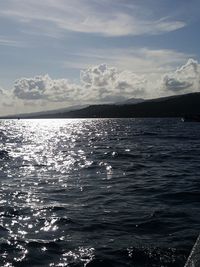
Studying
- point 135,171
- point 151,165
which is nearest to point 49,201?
point 135,171

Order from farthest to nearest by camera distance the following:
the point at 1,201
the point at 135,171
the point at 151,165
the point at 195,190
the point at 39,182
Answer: the point at 151,165
the point at 135,171
the point at 39,182
the point at 195,190
the point at 1,201

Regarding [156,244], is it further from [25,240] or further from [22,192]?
[22,192]

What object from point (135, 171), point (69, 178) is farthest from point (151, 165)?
point (69, 178)

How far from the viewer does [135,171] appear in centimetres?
3073

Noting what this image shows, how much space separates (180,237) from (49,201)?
7.92 meters

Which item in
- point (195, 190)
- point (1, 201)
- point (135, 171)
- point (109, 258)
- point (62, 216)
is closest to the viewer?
point (109, 258)

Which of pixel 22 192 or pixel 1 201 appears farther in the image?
pixel 22 192

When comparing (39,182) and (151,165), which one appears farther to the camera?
(151,165)

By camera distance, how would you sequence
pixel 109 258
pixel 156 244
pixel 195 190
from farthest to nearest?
1. pixel 195 190
2. pixel 156 244
3. pixel 109 258

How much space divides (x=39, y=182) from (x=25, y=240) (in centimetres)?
1226

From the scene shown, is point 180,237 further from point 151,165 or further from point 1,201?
point 151,165

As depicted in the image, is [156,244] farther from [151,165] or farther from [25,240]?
[151,165]

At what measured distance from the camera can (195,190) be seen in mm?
21922

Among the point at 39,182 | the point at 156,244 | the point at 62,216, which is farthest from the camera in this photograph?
the point at 39,182
